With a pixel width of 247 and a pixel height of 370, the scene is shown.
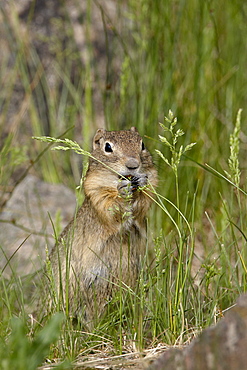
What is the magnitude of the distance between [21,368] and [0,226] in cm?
328

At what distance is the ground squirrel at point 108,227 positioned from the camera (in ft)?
11.3

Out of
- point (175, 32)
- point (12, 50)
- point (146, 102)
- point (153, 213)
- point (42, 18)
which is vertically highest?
point (42, 18)

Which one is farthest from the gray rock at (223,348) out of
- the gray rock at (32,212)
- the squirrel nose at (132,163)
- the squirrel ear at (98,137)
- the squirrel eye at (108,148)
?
the gray rock at (32,212)

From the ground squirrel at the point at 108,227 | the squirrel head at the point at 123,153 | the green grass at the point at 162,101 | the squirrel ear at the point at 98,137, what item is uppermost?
the green grass at the point at 162,101

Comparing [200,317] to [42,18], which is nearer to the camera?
[200,317]

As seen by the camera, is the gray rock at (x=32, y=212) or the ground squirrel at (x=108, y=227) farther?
the gray rock at (x=32, y=212)

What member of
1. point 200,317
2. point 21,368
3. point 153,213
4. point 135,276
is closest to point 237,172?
point 200,317

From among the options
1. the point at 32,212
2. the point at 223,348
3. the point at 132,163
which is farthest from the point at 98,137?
the point at 223,348

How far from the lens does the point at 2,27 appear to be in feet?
20.8

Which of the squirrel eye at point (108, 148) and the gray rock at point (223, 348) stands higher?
the squirrel eye at point (108, 148)

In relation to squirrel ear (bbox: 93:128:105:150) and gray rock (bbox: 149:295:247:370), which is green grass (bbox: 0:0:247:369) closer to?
squirrel ear (bbox: 93:128:105:150)

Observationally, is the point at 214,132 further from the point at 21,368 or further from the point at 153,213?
the point at 21,368

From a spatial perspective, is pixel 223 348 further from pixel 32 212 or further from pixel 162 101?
pixel 32 212

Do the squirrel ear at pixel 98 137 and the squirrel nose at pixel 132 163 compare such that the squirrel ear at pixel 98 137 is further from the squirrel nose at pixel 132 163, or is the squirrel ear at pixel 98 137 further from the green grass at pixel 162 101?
the squirrel nose at pixel 132 163
